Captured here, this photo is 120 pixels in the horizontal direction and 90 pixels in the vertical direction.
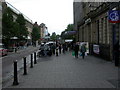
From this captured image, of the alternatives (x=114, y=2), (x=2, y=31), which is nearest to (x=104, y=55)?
(x=114, y=2)

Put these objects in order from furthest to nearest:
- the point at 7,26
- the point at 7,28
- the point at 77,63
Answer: the point at 7,26
the point at 7,28
the point at 77,63

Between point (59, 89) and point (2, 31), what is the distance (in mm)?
41857

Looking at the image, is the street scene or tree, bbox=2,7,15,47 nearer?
the street scene

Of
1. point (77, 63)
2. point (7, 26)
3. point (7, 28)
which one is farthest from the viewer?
point (7, 26)

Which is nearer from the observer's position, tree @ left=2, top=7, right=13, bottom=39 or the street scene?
the street scene

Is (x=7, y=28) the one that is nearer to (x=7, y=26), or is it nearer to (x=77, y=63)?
(x=7, y=26)

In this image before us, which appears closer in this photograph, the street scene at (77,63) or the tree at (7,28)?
the street scene at (77,63)

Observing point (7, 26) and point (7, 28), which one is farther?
point (7, 26)

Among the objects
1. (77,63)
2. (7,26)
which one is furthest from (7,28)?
(77,63)

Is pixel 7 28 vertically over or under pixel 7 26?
under

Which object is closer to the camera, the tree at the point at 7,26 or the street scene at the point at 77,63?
the street scene at the point at 77,63

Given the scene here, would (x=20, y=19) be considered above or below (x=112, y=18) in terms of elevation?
above

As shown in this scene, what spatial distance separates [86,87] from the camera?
26.8ft

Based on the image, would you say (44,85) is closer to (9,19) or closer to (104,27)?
(104,27)
